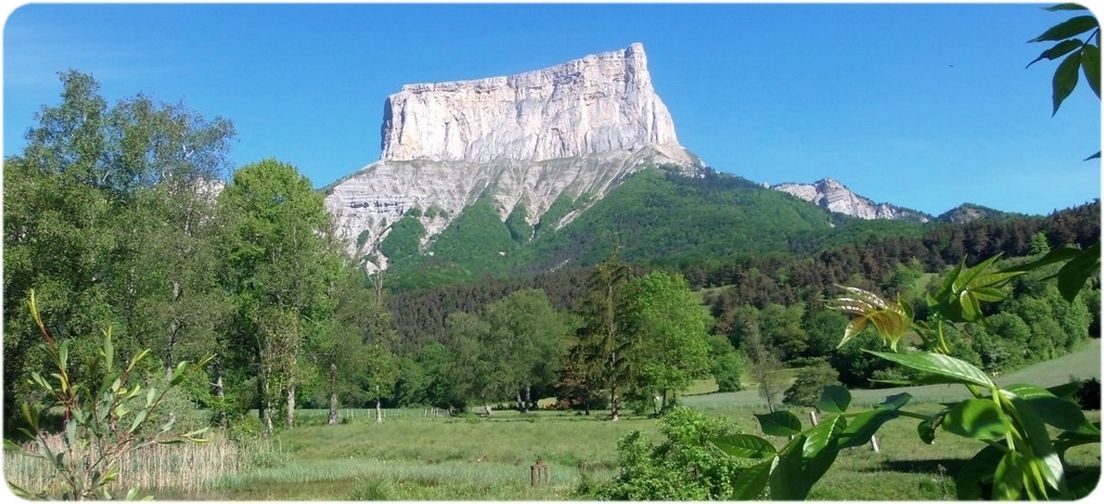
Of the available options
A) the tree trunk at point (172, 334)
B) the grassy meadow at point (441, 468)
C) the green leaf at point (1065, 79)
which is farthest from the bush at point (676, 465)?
the tree trunk at point (172, 334)

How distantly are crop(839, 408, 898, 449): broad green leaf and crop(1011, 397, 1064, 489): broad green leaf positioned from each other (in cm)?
12

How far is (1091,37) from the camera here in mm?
981

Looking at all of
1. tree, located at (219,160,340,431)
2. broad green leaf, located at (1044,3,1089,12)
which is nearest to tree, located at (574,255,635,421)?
tree, located at (219,160,340,431)

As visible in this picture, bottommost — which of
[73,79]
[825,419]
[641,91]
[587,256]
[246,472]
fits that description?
[246,472]

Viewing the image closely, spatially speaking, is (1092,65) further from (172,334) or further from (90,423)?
(172,334)

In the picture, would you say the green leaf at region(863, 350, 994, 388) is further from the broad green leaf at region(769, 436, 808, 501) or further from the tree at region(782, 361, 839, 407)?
the tree at region(782, 361, 839, 407)

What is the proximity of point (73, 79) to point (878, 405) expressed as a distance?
18571 millimetres

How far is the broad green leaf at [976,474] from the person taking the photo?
0.78 meters

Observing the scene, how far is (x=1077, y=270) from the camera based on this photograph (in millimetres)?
909

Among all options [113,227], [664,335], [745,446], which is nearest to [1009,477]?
[745,446]

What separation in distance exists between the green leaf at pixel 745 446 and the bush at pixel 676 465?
22.4 ft

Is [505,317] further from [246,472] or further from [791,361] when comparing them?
[246,472]

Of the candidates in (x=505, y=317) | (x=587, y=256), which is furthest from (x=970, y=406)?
(x=587, y=256)

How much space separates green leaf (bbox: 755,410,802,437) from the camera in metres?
0.82
